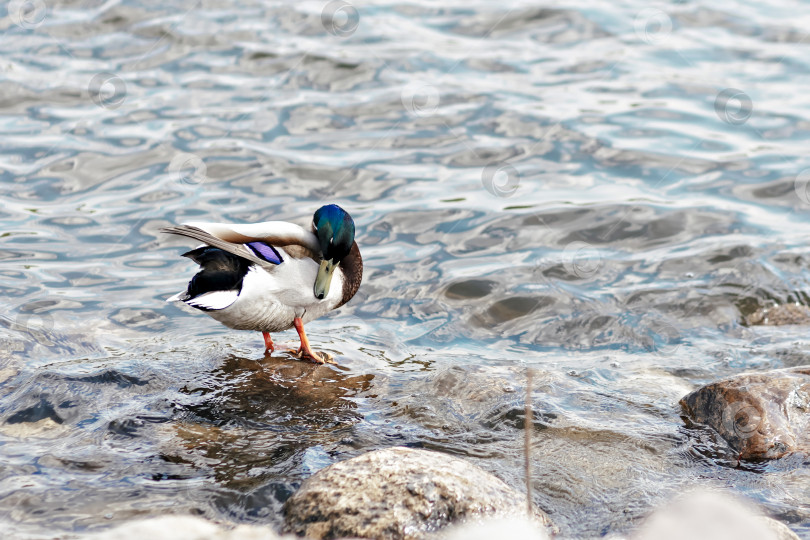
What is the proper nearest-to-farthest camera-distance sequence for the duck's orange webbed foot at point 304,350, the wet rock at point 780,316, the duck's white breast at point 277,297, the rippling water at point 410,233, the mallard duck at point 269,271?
the rippling water at point 410,233 → the mallard duck at point 269,271 → the duck's white breast at point 277,297 → the duck's orange webbed foot at point 304,350 → the wet rock at point 780,316

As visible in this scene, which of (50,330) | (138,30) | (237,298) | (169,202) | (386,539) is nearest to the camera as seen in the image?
(386,539)

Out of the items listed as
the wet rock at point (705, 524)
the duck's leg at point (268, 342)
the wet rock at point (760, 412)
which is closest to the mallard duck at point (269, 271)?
the duck's leg at point (268, 342)

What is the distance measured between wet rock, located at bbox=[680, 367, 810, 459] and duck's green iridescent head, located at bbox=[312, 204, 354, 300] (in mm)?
2211

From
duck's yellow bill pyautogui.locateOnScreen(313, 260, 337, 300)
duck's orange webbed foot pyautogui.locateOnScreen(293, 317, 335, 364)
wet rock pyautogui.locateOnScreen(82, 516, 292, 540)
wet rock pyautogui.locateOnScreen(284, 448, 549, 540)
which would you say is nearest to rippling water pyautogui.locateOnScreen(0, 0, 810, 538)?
duck's orange webbed foot pyautogui.locateOnScreen(293, 317, 335, 364)

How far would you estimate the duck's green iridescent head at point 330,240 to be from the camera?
16.8 ft

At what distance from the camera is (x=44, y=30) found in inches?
411

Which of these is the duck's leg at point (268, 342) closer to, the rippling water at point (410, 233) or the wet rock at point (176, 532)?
the rippling water at point (410, 233)

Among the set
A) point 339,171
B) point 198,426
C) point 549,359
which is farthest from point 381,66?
point 198,426

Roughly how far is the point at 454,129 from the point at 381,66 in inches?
68.2

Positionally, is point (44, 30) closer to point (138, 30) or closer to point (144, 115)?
point (138, 30)

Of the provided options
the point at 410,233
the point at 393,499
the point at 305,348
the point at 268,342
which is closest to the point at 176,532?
the point at 393,499

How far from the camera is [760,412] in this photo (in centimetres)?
452

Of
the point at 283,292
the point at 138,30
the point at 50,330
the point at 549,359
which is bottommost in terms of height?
the point at 549,359

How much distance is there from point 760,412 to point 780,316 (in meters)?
2.35
